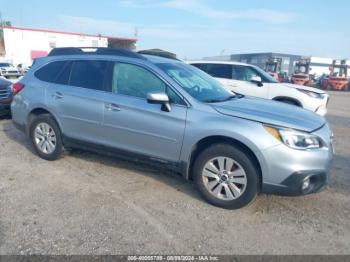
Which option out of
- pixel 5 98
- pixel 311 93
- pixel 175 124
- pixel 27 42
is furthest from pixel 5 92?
pixel 27 42

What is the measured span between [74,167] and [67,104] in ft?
3.20

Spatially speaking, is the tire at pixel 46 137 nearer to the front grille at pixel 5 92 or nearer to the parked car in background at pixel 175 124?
the parked car in background at pixel 175 124

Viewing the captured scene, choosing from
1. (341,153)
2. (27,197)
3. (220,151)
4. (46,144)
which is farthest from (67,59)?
(341,153)

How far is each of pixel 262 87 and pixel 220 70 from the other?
4.87 ft

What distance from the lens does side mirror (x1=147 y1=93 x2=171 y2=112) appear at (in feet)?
12.3

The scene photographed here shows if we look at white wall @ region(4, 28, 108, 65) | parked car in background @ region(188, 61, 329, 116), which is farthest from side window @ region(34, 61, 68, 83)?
white wall @ region(4, 28, 108, 65)

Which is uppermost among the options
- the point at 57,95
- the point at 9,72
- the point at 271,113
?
the point at 271,113

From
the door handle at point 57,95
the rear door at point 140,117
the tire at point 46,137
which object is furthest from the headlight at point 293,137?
the tire at point 46,137

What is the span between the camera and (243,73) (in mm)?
9344

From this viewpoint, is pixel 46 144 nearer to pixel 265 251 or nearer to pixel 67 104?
pixel 67 104

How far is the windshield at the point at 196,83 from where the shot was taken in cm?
407

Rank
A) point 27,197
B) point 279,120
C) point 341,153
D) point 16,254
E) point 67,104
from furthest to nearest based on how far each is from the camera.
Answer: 1. point 341,153
2. point 67,104
3. point 27,197
4. point 279,120
5. point 16,254

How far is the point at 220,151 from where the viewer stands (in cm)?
363

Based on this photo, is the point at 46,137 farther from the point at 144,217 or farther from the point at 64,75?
the point at 144,217
